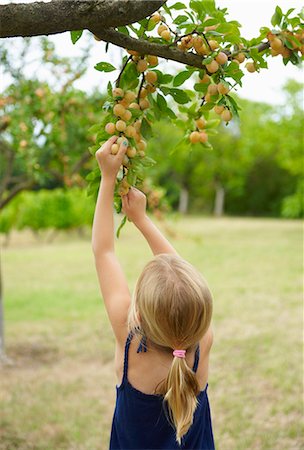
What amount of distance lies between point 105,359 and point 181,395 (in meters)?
4.57

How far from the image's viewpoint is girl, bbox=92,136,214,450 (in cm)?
172

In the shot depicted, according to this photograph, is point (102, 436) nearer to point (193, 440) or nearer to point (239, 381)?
point (239, 381)

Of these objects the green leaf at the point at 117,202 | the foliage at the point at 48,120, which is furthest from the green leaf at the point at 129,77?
the foliage at the point at 48,120

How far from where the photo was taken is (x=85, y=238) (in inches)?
839

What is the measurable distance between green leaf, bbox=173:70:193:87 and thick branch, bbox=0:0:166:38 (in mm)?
264

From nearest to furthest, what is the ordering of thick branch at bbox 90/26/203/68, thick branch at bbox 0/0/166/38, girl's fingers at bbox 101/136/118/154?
thick branch at bbox 0/0/166/38, thick branch at bbox 90/26/203/68, girl's fingers at bbox 101/136/118/154

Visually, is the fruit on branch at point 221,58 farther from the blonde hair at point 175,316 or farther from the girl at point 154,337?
the blonde hair at point 175,316

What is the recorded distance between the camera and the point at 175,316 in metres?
1.70

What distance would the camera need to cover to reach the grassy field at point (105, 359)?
426 cm

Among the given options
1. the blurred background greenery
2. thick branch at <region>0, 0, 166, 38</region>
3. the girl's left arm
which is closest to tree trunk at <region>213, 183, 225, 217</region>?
the blurred background greenery

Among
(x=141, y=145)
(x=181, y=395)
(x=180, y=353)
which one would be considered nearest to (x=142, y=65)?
(x=141, y=145)

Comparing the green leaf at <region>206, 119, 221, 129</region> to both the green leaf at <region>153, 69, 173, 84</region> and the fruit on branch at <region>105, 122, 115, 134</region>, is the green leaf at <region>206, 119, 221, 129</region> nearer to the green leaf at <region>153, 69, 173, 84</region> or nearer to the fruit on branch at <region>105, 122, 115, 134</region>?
the green leaf at <region>153, 69, 173, 84</region>

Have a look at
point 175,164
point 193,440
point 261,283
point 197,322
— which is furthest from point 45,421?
point 175,164

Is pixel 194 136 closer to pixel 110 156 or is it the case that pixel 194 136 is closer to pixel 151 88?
pixel 151 88
